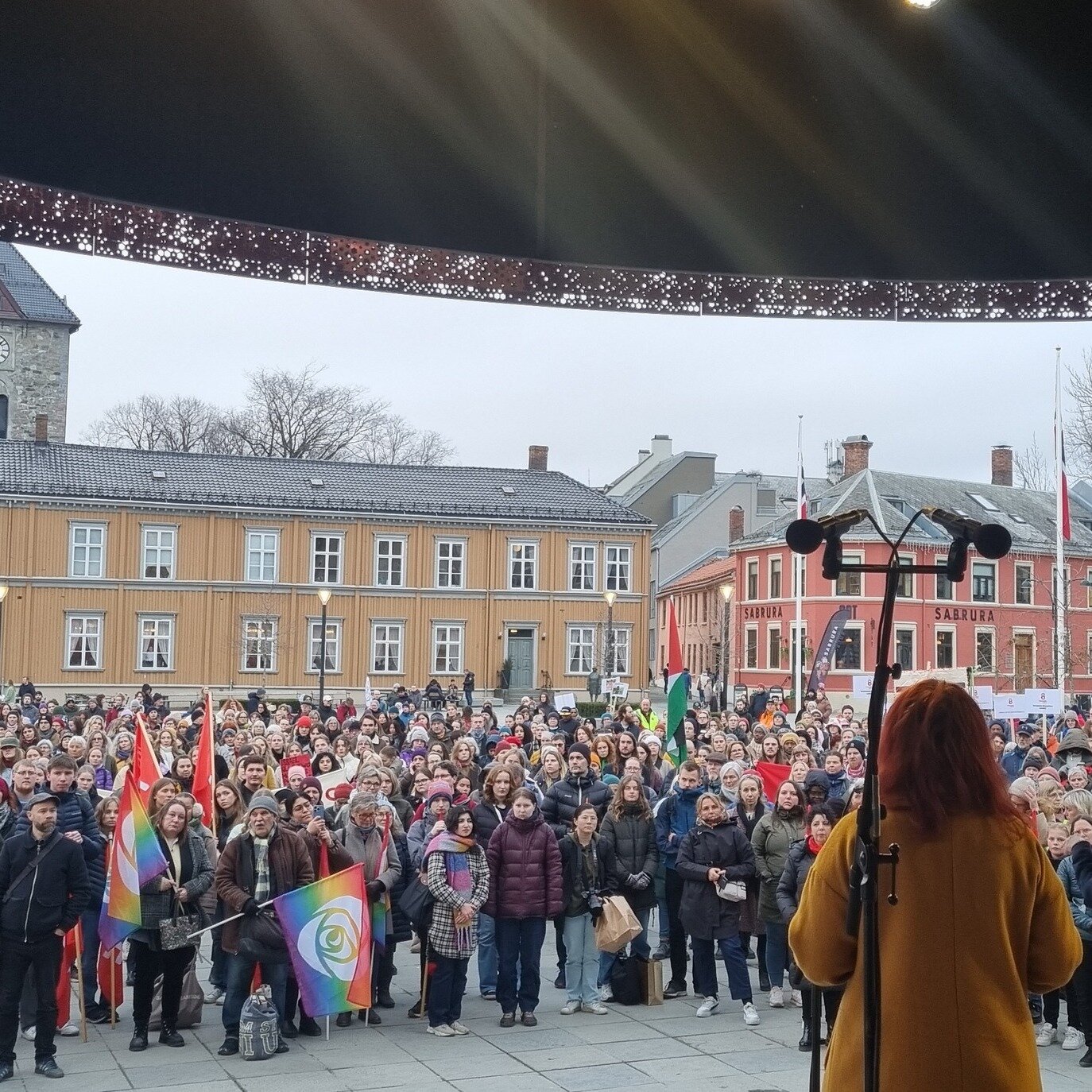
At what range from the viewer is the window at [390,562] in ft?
182

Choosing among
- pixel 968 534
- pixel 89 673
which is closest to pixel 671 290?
pixel 968 534

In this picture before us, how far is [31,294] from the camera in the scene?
82.1 m

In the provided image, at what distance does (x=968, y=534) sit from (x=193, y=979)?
8292 mm

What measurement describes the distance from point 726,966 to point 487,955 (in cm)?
207

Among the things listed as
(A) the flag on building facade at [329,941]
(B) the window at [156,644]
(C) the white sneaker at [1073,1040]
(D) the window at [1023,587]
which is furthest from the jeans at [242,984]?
(D) the window at [1023,587]

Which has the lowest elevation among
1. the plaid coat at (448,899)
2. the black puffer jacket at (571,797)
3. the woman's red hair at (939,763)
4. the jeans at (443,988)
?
the jeans at (443,988)

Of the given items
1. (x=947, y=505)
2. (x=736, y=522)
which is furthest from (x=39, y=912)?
(x=736, y=522)

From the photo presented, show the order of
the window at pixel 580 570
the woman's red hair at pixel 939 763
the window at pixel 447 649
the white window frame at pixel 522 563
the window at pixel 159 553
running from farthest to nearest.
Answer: the window at pixel 580 570
the white window frame at pixel 522 563
the window at pixel 447 649
the window at pixel 159 553
the woman's red hair at pixel 939 763

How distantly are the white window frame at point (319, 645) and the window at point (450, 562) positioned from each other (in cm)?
459

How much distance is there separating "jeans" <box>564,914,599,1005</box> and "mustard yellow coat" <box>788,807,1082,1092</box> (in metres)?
7.43

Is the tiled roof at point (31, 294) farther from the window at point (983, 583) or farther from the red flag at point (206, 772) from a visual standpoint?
the red flag at point (206, 772)

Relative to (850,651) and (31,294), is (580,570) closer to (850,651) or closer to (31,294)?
(850,651)

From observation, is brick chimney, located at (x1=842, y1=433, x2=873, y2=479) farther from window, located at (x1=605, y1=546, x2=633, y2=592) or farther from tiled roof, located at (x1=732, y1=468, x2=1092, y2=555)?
window, located at (x1=605, y1=546, x2=633, y2=592)

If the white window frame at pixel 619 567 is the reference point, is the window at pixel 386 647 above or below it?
below
